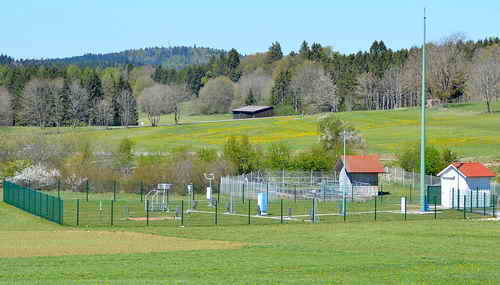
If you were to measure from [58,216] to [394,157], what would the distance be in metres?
60.3

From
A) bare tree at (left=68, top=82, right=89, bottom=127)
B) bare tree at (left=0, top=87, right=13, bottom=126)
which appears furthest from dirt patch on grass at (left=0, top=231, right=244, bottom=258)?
bare tree at (left=0, top=87, right=13, bottom=126)

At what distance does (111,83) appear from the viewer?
188 m

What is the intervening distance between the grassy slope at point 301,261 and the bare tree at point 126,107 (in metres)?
131

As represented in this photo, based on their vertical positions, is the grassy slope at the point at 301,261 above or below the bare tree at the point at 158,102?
below

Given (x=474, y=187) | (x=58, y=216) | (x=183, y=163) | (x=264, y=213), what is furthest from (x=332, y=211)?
(x=183, y=163)

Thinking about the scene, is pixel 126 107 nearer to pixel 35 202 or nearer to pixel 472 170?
pixel 472 170

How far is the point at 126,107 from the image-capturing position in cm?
17412

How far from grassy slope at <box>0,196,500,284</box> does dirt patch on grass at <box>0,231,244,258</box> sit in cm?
173

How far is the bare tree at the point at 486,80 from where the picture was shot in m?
158

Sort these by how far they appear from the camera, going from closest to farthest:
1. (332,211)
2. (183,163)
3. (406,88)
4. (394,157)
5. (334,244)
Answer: (334,244)
(332,211)
(183,163)
(394,157)
(406,88)

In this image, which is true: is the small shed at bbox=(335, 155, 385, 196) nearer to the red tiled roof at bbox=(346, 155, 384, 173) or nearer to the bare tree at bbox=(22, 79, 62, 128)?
the red tiled roof at bbox=(346, 155, 384, 173)

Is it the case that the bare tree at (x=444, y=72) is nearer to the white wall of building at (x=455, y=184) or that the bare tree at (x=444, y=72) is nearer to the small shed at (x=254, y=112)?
the small shed at (x=254, y=112)

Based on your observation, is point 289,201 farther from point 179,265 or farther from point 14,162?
point 179,265

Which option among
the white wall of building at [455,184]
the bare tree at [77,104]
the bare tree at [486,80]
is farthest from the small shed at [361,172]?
the bare tree at [77,104]
